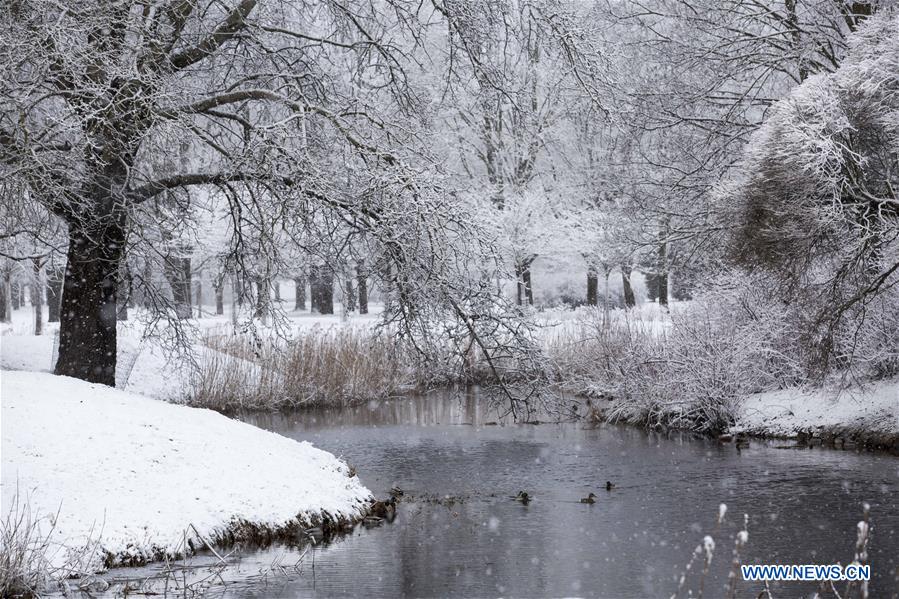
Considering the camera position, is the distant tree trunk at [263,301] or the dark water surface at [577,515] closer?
the dark water surface at [577,515]

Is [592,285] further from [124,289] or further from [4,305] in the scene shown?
[4,305]

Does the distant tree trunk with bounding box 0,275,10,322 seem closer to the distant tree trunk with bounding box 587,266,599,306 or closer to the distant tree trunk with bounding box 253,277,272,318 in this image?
the distant tree trunk with bounding box 587,266,599,306

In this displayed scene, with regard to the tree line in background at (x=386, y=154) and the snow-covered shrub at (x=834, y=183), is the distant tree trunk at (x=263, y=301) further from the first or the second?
the snow-covered shrub at (x=834, y=183)

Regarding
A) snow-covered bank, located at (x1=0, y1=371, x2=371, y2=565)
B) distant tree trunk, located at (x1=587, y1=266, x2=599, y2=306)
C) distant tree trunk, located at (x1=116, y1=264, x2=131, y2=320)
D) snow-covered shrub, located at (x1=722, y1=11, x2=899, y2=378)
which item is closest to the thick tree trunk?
distant tree trunk, located at (x1=116, y1=264, x2=131, y2=320)

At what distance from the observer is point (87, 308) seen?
1151 cm

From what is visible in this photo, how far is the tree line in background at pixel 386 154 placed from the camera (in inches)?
365

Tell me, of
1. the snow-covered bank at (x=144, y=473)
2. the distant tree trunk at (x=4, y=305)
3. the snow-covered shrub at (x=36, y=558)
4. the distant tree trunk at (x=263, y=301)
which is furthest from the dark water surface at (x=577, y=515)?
the distant tree trunk at (x=4, y=305)

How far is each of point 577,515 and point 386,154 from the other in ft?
13.3

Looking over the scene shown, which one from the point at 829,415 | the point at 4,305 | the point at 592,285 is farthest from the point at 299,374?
the point at 4,305

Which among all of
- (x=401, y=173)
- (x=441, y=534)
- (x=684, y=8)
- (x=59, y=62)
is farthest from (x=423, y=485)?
(x=684, y=8)

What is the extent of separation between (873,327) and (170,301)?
31.8 ft

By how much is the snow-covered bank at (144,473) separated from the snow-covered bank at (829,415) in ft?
23.8

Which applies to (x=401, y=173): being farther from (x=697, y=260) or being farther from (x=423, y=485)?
(x=697, y=260)

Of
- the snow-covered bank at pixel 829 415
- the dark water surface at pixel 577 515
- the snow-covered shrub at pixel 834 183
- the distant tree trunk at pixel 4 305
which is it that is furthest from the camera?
the distant tree trunk at pixel 4 305
